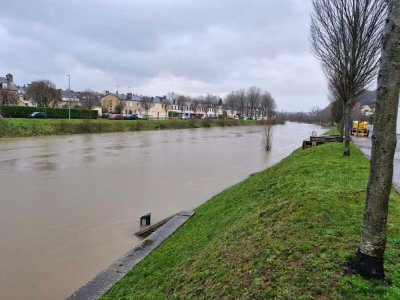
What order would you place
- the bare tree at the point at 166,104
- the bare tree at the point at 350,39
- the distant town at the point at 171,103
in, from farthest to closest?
the bare tree at the point at 166,104, the distant town at the point at 171,103, the bare tree at the point at 350,39

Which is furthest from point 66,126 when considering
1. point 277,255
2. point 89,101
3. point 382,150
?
point 382,150

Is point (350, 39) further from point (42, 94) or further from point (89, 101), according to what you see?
point (89, 101)

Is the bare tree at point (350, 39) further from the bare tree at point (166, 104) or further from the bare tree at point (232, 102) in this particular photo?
the bare tree at point (232, 102)

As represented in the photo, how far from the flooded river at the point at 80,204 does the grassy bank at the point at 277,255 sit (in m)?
2.15

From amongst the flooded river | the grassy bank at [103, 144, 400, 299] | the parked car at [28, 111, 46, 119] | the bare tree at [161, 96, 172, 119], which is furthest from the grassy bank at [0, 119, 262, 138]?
the bare tree at [161, 96, 172, 119]

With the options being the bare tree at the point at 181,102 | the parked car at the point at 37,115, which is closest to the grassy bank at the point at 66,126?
the parked car at the point at 37,115

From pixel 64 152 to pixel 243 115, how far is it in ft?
392

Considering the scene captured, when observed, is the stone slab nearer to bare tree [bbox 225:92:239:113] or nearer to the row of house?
the row of house

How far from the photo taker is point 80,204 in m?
12.2

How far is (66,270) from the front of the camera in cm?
732

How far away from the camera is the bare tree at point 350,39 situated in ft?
39.9

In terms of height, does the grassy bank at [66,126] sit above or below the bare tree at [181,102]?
below

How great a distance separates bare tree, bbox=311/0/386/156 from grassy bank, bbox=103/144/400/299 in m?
7.01

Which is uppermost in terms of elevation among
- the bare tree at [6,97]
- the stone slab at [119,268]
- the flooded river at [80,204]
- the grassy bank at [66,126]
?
the bare tree at [6,97]
